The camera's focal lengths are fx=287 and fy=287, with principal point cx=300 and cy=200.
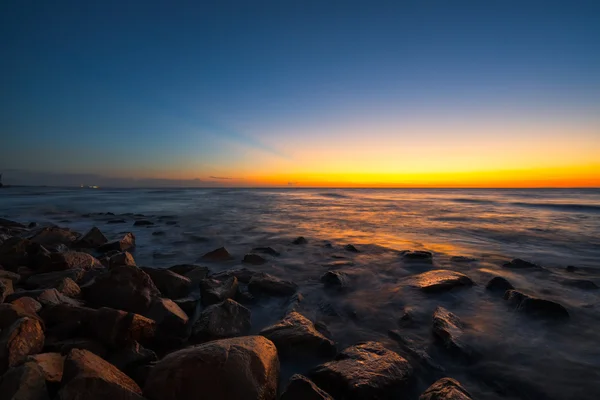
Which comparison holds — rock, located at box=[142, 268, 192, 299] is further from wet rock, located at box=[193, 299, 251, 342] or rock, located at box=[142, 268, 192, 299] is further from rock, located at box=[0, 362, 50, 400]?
rock, located at box=[0, 362, 50, 400]

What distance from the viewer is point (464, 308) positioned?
434 centimetres

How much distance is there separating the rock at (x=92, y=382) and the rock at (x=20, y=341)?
0.47 meters

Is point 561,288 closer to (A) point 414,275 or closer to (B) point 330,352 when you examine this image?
(A) point 414,275

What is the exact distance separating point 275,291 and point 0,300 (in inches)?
130

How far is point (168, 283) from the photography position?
14.7 ft

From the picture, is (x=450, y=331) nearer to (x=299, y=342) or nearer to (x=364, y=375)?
(x=364, y=375)

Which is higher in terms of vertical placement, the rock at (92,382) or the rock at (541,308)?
the rock at (92,382)

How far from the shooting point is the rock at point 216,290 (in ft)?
13.4

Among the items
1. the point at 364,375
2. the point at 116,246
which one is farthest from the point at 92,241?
the point at 364,375

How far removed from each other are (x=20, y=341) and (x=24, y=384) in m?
0.60

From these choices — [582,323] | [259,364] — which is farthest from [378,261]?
[259,364]

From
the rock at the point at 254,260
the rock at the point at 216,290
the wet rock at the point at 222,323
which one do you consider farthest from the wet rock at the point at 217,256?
the wet rock at the point at 222,323

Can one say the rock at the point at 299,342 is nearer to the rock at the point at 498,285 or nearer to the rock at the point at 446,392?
the rock at the point at 446,392

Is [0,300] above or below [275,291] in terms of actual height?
above
